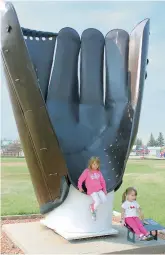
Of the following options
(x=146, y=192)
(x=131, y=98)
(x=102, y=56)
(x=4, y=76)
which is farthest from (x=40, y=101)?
(x=146, y=192)

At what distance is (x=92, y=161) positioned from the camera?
592cm

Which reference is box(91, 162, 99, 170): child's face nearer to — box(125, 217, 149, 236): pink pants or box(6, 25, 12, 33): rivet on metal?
box(125, 217, 149, 236): pink pants

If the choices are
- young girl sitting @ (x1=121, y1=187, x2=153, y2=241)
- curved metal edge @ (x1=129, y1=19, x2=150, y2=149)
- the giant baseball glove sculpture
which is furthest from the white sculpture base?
curved metal edge @ (x1=129, y1=19, x2=150, y2=149)

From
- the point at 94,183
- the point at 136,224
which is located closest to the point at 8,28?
the point at 94,183

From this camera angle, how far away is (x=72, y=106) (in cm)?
685

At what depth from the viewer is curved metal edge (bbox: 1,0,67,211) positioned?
5.41m

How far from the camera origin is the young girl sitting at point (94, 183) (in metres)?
5.86

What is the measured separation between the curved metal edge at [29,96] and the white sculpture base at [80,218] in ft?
1.46

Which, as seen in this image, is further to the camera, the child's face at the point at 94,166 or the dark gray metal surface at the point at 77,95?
the child's face at the point at 94,166

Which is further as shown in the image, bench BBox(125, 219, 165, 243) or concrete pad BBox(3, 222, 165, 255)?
bench BBox(125, 219, 165, 243)

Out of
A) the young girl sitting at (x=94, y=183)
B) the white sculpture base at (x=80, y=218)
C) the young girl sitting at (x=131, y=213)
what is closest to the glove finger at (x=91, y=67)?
the young girl sitting at (x=94, y=183)

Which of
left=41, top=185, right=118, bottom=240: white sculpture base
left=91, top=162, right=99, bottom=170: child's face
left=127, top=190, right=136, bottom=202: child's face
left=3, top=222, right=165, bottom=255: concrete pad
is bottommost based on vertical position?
left=3, top=222, right=165, bottom=255: concrete pad

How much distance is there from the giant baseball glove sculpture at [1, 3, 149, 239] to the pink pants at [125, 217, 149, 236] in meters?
0.45

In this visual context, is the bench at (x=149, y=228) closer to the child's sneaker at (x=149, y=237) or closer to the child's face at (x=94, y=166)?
the child's sneaker at (x=149, y=237)
